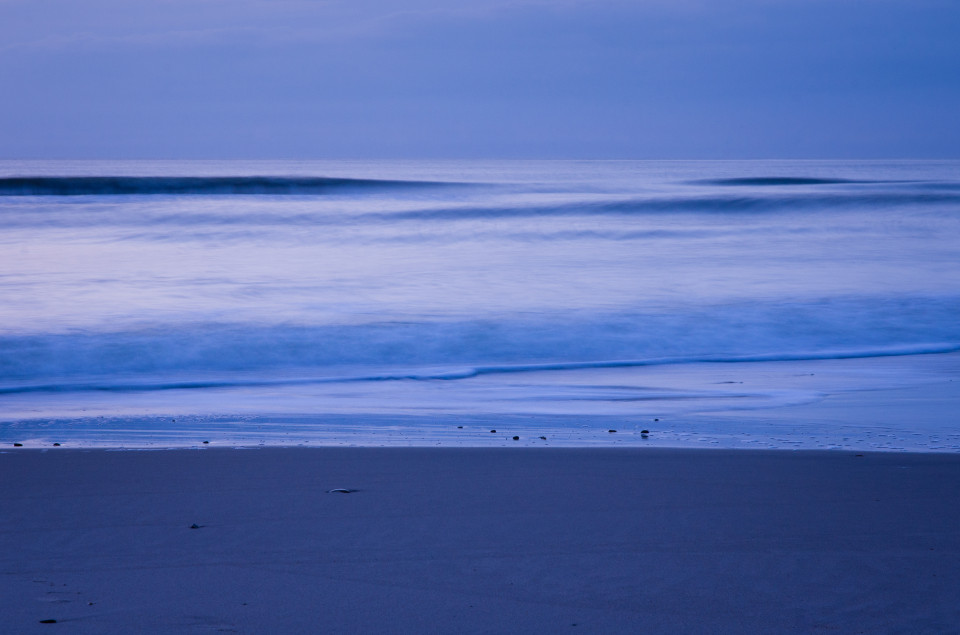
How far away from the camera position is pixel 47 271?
1142 cm

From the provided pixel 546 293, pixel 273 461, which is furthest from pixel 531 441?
pixel 546 293

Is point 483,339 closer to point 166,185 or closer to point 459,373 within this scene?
point 459,373

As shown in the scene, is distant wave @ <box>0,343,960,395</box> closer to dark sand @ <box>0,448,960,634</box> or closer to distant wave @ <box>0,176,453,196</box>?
dark sand @ <box>0,448,960,634</box>

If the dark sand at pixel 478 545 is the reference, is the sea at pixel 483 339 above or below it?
above

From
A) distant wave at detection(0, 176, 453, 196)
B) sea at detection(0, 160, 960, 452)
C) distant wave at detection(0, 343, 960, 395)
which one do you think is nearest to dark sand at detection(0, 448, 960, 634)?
sea at detection(0, 160, 960, 452)

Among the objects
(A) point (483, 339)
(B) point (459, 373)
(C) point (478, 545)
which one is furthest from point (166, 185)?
(C) point (478, 545)

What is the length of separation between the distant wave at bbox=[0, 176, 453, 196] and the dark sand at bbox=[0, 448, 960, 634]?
98.3ft

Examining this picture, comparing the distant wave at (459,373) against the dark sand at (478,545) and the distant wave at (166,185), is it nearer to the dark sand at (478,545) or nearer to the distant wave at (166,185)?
the dark sand at (478,545)

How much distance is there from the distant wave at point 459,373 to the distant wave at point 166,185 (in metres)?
26.9

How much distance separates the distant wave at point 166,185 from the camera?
31.1m

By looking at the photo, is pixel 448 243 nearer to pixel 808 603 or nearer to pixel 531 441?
pixel 531 441

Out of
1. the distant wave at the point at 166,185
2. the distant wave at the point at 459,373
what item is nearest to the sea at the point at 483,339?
the distant wave at the point at 459,373

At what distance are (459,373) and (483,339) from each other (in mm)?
1371

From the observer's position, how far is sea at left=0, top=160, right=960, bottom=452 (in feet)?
13.2
